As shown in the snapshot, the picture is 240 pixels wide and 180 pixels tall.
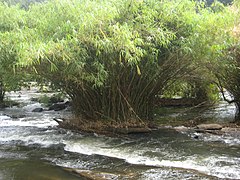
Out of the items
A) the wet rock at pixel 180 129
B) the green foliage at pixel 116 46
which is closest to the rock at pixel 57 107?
the green foliage at pixel 116 46

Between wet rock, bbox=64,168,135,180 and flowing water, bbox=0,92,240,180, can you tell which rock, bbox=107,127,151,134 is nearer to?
flowing water, bbox=0,92,240,180

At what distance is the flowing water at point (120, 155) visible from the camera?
5809mm

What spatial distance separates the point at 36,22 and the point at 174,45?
405cm

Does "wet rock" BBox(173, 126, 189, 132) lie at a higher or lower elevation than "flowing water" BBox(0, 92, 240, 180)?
higher

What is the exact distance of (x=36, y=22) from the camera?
914 centimetres

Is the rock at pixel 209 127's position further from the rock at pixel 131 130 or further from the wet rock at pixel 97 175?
the wet rock at pixel 97 175

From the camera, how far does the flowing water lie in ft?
19.1

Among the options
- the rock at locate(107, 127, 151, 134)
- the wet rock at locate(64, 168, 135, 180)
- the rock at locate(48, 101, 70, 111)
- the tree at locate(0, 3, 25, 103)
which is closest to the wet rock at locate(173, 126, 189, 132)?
the rock at locate(107, 127, 151, 134)

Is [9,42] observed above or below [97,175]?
above

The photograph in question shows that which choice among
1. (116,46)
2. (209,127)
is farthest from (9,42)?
(209,127)

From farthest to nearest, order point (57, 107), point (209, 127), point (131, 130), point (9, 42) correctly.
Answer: point (57, 107) → point (209, 127) → point (131, 130) → point (9, 42)

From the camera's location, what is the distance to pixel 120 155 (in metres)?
7.20

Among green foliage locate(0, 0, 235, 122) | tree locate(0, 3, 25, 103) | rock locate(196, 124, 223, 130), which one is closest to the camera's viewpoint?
green foliage locate(0, 0, 235, 122)

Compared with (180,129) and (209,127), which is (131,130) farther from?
(209,127)
